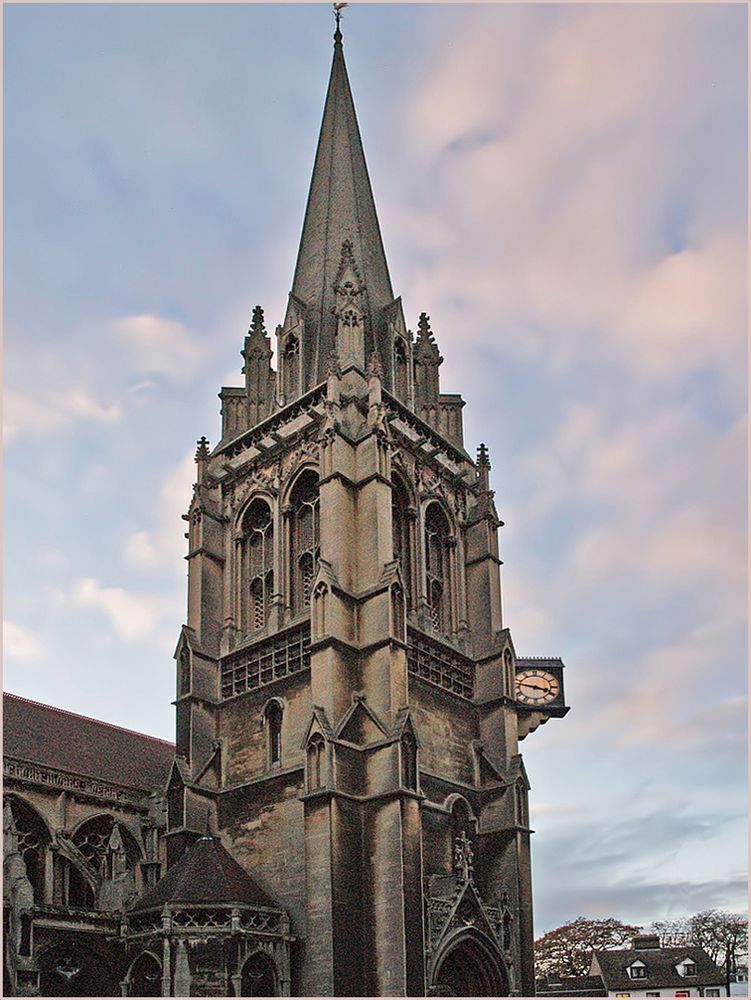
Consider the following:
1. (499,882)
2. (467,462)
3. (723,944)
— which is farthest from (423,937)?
(723,944)

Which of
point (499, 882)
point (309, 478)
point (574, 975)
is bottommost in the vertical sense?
point (574, 975)

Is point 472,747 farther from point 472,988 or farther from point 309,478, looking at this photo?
point 309,478

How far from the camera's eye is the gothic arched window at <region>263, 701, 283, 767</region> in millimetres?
32594

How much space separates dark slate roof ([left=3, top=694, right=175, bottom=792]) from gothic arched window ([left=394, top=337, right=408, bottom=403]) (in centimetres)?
1532

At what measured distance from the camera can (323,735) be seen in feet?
97.4

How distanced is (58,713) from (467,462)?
649 inches

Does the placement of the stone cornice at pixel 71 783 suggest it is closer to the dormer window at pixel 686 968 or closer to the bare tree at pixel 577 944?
the dormer window at pixel 686 968

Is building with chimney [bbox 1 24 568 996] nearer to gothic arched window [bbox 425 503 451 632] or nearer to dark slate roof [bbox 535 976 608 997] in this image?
gothic arched window [bbox 425 503 451 632]

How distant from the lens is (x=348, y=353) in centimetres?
3741

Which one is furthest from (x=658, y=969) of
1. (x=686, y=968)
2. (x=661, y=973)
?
(x=686, y=968)

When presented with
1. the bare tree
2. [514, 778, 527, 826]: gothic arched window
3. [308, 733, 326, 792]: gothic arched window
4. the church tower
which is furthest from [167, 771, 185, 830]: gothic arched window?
the bare tree

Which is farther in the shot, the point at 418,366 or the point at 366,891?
the point at 418,366

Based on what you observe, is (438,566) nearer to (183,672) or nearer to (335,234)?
(183,672)

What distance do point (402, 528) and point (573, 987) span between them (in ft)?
133
